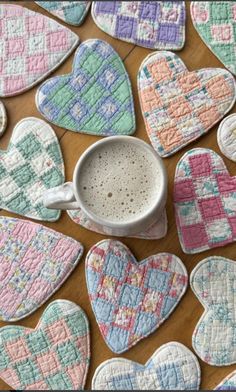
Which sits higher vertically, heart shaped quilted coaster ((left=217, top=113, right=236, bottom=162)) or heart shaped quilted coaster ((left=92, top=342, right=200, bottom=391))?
heart shaped quilted coaster ((left=217, top=113, right=236, bottom=162))

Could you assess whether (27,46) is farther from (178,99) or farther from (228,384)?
(228,384)

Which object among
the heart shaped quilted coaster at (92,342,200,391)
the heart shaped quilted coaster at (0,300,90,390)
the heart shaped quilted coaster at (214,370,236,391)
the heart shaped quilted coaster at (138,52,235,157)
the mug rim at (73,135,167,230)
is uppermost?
the heart shaped quilted coaster at (138,52,235,157)

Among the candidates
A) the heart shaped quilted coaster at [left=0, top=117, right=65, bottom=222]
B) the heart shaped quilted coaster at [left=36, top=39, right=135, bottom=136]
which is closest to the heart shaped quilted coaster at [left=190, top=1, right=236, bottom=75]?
the heart shaped quilted coaster at [left=36, top=39, right=135, bottom=136]

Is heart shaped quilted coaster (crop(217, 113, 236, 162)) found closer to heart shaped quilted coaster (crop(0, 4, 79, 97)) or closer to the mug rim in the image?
the mug rim

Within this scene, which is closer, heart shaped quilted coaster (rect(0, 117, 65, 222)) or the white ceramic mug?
the white ceramic mug

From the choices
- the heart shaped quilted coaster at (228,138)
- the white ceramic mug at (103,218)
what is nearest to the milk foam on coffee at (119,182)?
the white ceramic mug at (103,218)

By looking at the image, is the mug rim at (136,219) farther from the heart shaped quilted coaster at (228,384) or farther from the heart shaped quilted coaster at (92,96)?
the heart shaped quilted coaster at (228,384)
